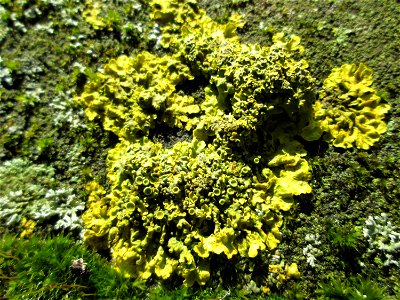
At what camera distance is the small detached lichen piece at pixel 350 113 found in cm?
305

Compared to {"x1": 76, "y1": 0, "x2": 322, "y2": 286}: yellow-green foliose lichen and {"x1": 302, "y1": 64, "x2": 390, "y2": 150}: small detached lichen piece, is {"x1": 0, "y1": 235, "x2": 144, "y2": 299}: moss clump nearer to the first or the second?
{"x1": 76, "y1": 0, "x2": 322, "y2": 286}: yellow-green foliose lichen

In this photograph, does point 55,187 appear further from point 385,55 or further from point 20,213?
point 385,55

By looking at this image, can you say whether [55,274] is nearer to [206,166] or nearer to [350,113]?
[206,166]

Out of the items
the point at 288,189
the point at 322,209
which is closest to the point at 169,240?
the point at 288,189

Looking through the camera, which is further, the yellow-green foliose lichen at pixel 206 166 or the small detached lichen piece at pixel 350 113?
the small detached lichen piece at pixel 350 113

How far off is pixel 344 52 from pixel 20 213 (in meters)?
3.48

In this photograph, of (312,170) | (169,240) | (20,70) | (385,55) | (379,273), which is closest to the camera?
(379,273)

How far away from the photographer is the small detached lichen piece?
3.05 meters

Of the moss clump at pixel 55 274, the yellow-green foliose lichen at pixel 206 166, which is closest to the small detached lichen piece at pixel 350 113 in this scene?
the yellow-green foliose lichen at pixel 206 166

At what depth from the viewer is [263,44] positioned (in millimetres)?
3727

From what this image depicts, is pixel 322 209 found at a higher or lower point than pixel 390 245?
higher

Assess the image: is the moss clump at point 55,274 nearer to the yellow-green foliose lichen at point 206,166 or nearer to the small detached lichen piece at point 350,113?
the yellow-green foliose lichen at point 206,166

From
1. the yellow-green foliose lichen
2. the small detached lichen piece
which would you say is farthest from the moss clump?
the small detached lichen piece

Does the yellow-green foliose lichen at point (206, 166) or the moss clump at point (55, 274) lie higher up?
the yellow-green foliose lichen at point (206, 166)
